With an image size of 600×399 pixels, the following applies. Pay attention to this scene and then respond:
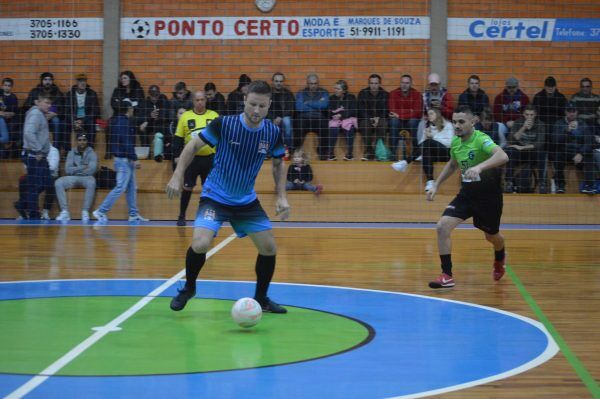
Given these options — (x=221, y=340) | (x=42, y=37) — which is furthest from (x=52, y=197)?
(x=221, y=340)

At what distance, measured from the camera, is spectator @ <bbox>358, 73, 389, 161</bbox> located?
1919cm

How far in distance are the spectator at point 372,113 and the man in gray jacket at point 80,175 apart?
224 inches

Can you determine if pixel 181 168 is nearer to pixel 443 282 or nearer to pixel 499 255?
pixel 443 282

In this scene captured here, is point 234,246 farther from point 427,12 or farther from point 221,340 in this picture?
point 427,12

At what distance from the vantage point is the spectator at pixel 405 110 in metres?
19.2

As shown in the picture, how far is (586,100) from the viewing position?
1916 centimetres

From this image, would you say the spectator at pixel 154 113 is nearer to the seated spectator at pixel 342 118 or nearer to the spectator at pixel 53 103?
the spectator at pixel 53 103

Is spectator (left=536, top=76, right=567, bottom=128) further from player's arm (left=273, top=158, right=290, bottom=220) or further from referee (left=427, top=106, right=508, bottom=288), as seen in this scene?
player's arm (left=273, top=158, right=290, bottom=220)

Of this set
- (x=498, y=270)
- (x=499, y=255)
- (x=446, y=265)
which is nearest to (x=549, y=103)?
(x=499, y=255)

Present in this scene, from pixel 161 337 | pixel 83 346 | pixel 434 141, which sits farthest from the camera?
pixel 434 141

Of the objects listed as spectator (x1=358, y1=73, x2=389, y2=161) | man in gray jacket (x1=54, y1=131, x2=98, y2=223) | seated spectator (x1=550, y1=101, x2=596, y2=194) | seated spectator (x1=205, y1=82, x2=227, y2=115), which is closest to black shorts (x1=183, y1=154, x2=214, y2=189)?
man in gray jacket (x1=54, y1=131, x2=98, y2=223)

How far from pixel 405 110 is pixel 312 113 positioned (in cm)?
200

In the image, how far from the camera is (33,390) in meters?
5.39

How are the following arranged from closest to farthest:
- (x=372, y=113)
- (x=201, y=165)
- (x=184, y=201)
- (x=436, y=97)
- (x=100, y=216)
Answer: (x=201, y=165) → (x=184, y=201) → (x=100, y=216) → (x=436, y=97) → (x=372, y=113)
